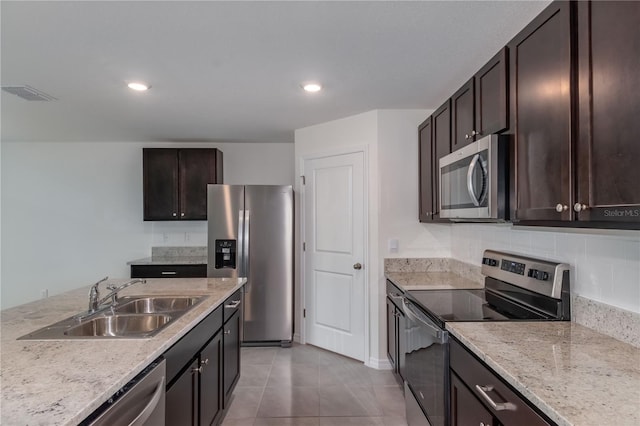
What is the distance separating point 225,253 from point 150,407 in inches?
103

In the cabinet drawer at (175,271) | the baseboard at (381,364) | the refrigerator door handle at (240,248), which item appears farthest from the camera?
the cabinet drawer at (175,271)

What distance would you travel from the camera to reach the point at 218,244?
3762 millimetres

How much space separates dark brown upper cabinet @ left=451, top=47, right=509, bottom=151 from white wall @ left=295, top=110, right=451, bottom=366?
2.93 feet

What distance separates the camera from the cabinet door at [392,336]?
9.10 feet

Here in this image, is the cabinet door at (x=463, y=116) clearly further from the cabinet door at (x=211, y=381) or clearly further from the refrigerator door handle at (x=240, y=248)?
the refrigerator door handle at (x=240, y=248)

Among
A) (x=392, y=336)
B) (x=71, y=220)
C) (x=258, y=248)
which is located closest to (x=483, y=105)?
(x=392, y=336)

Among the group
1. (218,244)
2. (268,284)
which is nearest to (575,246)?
(268,284)

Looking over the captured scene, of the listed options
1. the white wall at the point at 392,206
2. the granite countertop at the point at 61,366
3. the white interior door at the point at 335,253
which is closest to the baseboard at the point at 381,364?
the white wall at the point at 392,206

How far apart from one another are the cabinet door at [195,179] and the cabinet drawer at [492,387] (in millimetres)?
3388

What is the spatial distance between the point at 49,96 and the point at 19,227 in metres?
2.73

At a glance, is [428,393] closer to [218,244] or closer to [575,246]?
[575,246]

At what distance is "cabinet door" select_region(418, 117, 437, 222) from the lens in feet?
9.17

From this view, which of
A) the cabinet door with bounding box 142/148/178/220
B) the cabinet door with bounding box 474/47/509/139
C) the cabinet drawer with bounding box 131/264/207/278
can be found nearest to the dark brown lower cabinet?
the cabinet drawer with bounding box 131/264/207/278

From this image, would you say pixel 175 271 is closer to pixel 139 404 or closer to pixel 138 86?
pixel 138 86
